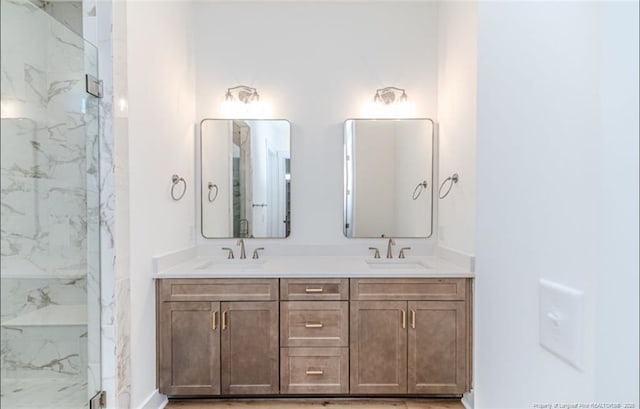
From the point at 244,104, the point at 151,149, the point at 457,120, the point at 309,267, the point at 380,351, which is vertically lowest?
the point at 380,351

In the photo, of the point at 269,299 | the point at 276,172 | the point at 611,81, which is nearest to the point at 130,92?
the point at 276,172

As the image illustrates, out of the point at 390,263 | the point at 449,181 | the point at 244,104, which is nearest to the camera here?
the point at 449,181

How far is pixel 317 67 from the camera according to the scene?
8.78ft

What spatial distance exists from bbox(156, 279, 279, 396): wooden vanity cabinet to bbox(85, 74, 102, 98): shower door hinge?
3.68 ft

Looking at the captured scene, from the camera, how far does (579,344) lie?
0.50 metres

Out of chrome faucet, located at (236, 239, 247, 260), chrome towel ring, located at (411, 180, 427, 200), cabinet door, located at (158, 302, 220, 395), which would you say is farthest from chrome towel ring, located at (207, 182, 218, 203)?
chrome towel ring, located at (411, 180, 427, 200)

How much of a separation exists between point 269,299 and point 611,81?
1955 millimetres

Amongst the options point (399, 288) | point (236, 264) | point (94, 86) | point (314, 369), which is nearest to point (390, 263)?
point (399, 288)

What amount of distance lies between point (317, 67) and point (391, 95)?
65 cm

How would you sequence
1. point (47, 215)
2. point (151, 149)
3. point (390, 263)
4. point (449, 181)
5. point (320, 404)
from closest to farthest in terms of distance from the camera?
point (47, 215) → point (151, 149) → point (320, 404) → point (449, 181) → point (390, 263)

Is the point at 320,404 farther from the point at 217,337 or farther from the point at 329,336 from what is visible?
the point at 217,337

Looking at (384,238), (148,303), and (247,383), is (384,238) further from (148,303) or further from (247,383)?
(148,303)

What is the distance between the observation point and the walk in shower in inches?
56.0

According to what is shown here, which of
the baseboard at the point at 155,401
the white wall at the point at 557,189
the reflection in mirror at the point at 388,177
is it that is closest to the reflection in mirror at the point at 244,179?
the reflection in mirror at the point at 388,177
